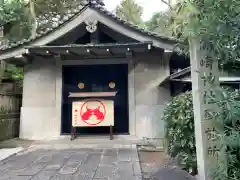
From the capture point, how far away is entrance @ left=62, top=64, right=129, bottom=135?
907 centimetres

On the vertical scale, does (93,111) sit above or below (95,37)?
below

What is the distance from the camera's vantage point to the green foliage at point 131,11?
18803mm

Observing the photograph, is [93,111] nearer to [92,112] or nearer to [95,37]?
[92,112]

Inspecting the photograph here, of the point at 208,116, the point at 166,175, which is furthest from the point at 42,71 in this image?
the point at 208,116

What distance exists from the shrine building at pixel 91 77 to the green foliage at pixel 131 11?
10.3 m

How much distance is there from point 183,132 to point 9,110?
720cm

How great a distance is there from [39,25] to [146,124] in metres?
13.6

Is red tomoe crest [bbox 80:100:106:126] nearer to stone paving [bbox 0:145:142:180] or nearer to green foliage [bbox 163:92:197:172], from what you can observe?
stone paving [bbox 0:145:142:180]

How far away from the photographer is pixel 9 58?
28.7 ft

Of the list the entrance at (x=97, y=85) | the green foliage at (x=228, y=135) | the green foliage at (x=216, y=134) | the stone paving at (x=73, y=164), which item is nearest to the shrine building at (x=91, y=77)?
the entrance at (x=97, y=85)

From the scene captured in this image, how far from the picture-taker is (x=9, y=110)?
366 inches

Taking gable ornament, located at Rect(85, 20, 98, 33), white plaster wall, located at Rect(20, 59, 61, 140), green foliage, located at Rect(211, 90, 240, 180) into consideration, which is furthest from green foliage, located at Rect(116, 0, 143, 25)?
green foliage, located at Rect(211, 90, 240, 180)

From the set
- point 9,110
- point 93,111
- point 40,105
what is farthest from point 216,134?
point 9,110

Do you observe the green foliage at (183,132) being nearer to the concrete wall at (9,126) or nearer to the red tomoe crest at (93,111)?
the red tomoe crest at (93,111)
